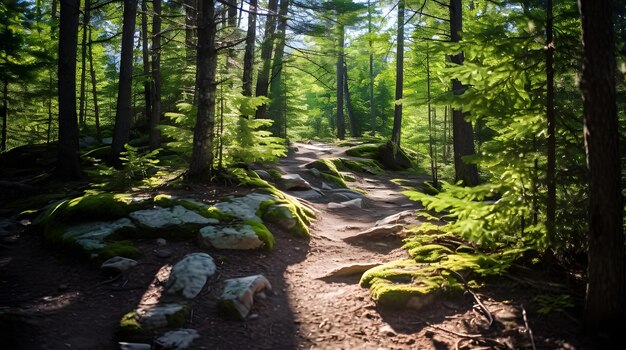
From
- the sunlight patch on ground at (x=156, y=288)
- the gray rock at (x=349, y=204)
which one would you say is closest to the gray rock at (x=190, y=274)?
the sunlight patch on ground at (x=156, y=288)

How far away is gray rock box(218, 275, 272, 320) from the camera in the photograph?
16.0 feet

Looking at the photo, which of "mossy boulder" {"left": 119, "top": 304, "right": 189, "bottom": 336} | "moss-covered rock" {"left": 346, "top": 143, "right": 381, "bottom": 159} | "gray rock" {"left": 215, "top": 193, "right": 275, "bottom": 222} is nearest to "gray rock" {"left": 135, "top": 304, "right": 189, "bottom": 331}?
"mossy boulder" {"left": 119, "top": 304, "right": 189, "bottom": 336}

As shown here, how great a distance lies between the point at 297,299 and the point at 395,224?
3.27 meters

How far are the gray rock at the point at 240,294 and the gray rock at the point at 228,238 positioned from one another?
108 cm

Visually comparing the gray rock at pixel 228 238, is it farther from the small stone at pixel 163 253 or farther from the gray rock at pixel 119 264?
the gray rock at pixel 119 264

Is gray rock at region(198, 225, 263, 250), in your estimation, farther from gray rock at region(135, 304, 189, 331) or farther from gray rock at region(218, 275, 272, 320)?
gray rock at region(135, 304, 189, 331)

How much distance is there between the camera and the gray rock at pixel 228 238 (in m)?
6.59

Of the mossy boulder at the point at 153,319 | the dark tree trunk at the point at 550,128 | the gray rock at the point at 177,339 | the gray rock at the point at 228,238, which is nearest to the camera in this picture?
the gray rock at the point at 177,339

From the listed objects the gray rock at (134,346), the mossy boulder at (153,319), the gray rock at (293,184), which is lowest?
the gray rock at (134,346)

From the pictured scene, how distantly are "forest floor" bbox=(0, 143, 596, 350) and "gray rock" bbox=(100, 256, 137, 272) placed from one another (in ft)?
0.35

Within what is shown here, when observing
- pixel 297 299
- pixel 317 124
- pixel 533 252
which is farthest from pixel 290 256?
pixel 317 124

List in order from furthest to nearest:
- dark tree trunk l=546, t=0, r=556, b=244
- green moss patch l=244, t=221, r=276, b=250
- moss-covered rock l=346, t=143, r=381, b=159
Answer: moss-covered rock l=346, t=143, r=381, b=159 → green moss patch l=244, t=221, r=276, b=250 → dark tree trunk l=546, t=0, r=556, b=244

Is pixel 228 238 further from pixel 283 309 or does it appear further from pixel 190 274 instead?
pixel 283 309

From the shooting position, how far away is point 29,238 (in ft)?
24.0
